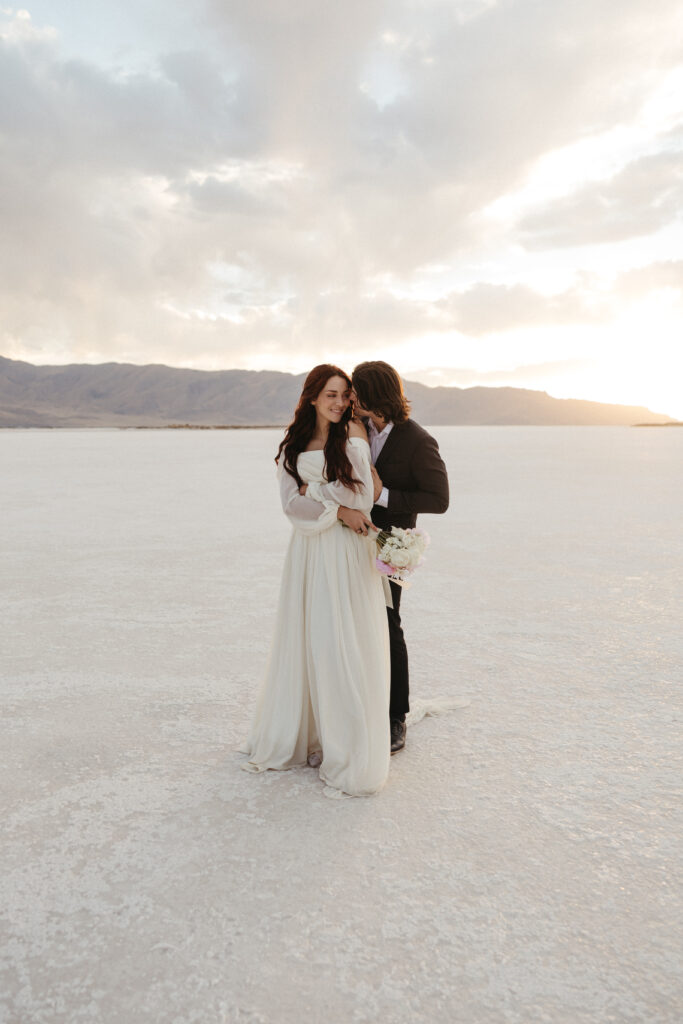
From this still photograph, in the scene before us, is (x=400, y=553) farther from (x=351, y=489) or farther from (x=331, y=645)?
(x=331, y=645)

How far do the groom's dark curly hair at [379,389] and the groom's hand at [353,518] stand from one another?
435 millimetres

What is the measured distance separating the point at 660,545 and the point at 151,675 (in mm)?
7061

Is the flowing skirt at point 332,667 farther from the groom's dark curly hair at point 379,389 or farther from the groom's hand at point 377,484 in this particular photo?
the groom's dark curly hair at point 379,389

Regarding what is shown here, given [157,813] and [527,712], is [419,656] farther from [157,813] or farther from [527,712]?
[157,813]

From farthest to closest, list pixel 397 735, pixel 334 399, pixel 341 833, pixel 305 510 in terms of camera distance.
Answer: pixel 397 735 → pixel 305 510 → pixel 334 399 → pixel 341 833

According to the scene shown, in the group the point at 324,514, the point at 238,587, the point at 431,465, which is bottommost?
the point at 238,587

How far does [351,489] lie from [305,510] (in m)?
0.23

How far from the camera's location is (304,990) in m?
2.03

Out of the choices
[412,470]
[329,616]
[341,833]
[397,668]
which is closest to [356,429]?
[412,470]

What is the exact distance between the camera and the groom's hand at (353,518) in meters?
3.18

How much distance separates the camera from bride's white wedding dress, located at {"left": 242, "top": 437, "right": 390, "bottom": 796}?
124 inches

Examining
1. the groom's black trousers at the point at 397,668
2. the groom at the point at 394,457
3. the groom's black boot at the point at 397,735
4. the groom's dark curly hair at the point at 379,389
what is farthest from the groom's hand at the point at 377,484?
the groom's black boot at the point at 397,735

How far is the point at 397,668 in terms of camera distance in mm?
3576

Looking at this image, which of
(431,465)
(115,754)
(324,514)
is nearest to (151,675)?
(115,754)
